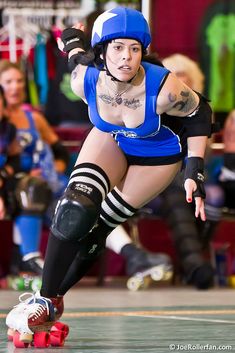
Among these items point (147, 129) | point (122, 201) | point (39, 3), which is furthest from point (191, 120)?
A: point (39, 3)

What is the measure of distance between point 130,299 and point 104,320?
1.44 metres

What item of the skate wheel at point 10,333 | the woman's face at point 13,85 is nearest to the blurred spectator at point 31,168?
the woman's face at point 13,85

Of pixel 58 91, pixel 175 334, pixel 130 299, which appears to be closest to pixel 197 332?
pixel 175 334

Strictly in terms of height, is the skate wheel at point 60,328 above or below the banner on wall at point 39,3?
above

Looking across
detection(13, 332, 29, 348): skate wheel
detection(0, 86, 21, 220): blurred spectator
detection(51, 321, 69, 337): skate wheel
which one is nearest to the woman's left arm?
detection(51, 321, 69, 337): skate wheel

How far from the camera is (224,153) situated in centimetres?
798

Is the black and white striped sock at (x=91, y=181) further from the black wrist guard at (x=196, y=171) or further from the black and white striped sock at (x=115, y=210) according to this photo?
the black wrist guard at (x=196, y=171)

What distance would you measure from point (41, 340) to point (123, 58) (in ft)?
3.55

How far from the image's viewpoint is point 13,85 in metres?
7.53

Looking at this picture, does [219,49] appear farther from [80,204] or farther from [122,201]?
[80,204]

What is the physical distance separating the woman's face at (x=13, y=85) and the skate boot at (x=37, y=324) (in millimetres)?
3419

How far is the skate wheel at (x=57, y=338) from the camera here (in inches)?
162

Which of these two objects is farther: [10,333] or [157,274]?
[157,274]

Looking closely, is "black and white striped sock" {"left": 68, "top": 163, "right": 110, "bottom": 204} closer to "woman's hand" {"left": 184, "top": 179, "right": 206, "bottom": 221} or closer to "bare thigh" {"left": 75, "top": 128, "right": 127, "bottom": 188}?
"bare thigh" {"left": 75, "top": 128, "right": 127, "bottom": 188}
